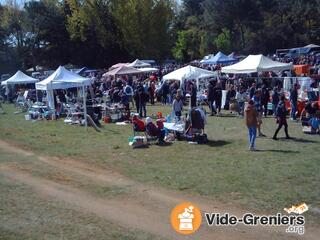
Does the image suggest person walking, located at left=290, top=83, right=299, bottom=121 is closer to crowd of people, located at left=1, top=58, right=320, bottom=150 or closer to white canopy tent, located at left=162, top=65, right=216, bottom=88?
crowd of people, located at left=1, top=58, right=320, bottom=150

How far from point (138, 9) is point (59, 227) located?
56.2m

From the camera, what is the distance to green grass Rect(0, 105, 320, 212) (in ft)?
34.7

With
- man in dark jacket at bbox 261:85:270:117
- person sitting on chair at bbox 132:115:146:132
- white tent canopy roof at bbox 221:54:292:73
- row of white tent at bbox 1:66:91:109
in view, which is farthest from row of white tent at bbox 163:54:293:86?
person sitting on chair at bbox 132:115:146:132

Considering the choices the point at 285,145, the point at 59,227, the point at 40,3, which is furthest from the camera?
the point at 40,3

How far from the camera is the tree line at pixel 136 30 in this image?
207ft

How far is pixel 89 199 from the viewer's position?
1046cm

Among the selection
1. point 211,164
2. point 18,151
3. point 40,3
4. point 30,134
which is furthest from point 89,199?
point 40,3

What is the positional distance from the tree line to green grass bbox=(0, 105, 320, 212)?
42.5 metres

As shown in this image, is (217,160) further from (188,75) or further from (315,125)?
(188,75)

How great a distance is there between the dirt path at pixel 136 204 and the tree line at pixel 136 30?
5086 cm

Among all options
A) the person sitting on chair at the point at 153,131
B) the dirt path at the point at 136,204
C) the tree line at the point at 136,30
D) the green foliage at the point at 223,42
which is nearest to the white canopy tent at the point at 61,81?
the person sitting on chair at the point at 153,131

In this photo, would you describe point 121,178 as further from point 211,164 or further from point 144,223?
point 144,223

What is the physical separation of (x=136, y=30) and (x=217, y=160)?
163 feet

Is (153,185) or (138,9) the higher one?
(138,9)
